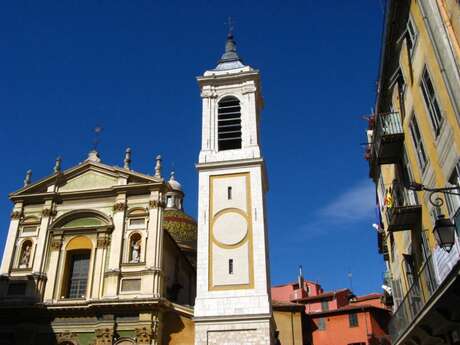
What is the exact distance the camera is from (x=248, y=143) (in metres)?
26.5

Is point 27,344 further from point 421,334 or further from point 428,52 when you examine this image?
point 428,52

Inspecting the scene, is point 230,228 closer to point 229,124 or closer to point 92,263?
point 229,124

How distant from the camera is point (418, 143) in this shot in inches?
547

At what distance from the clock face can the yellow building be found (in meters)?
7.67

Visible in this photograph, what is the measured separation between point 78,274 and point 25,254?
2.83 m

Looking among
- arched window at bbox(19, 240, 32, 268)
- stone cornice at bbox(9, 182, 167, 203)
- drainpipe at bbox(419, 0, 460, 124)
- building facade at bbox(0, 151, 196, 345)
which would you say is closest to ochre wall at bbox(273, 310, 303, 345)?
building facade at bbox(0, 151, 196, 345)

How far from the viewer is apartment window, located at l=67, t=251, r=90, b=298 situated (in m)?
25.0

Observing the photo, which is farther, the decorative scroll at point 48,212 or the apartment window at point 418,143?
the decorative scroll at point 48,212

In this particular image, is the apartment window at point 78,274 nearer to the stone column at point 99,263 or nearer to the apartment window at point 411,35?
the stone column at point 99,263

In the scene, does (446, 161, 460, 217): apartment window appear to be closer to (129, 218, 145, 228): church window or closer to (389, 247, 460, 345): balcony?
(389, 247, 460, 345): balcony

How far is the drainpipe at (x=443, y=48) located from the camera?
34.1ft

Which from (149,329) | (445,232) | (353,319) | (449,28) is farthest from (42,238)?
(353,319)

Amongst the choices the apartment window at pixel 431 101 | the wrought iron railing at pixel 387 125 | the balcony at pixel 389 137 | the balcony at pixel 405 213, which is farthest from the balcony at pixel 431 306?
the wrought iron railing at pixel 387 125

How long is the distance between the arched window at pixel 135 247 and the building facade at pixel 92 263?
0.05 m
